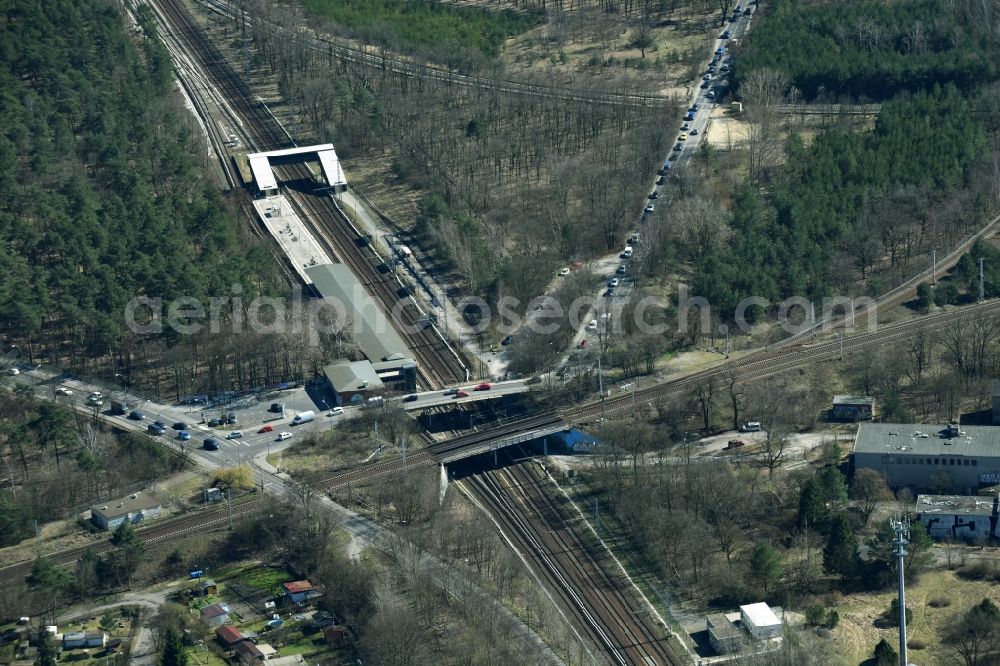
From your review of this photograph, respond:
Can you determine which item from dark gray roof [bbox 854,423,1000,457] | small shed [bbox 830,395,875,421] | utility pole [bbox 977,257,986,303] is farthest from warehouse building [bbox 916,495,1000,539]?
utility pole [bbox 977,257,986,303]

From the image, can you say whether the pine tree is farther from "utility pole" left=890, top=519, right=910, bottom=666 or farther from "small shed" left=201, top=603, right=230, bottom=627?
"utility pole" left=890, top=519, right=910, bottom=666

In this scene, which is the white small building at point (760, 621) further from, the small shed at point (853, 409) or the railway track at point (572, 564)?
the small shed at point (853, 409)

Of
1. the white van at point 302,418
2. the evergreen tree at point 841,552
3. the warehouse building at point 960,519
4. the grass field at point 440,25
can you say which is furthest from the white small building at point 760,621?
the grass field at point 440,25

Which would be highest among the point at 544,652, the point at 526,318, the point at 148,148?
the point at 148,148

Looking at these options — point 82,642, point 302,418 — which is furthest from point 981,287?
point 82,642

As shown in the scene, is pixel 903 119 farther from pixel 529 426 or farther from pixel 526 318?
pixel 529 426

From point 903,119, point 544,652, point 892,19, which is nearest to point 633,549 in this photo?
point 544,652

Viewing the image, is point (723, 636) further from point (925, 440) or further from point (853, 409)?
point (853, 409)
